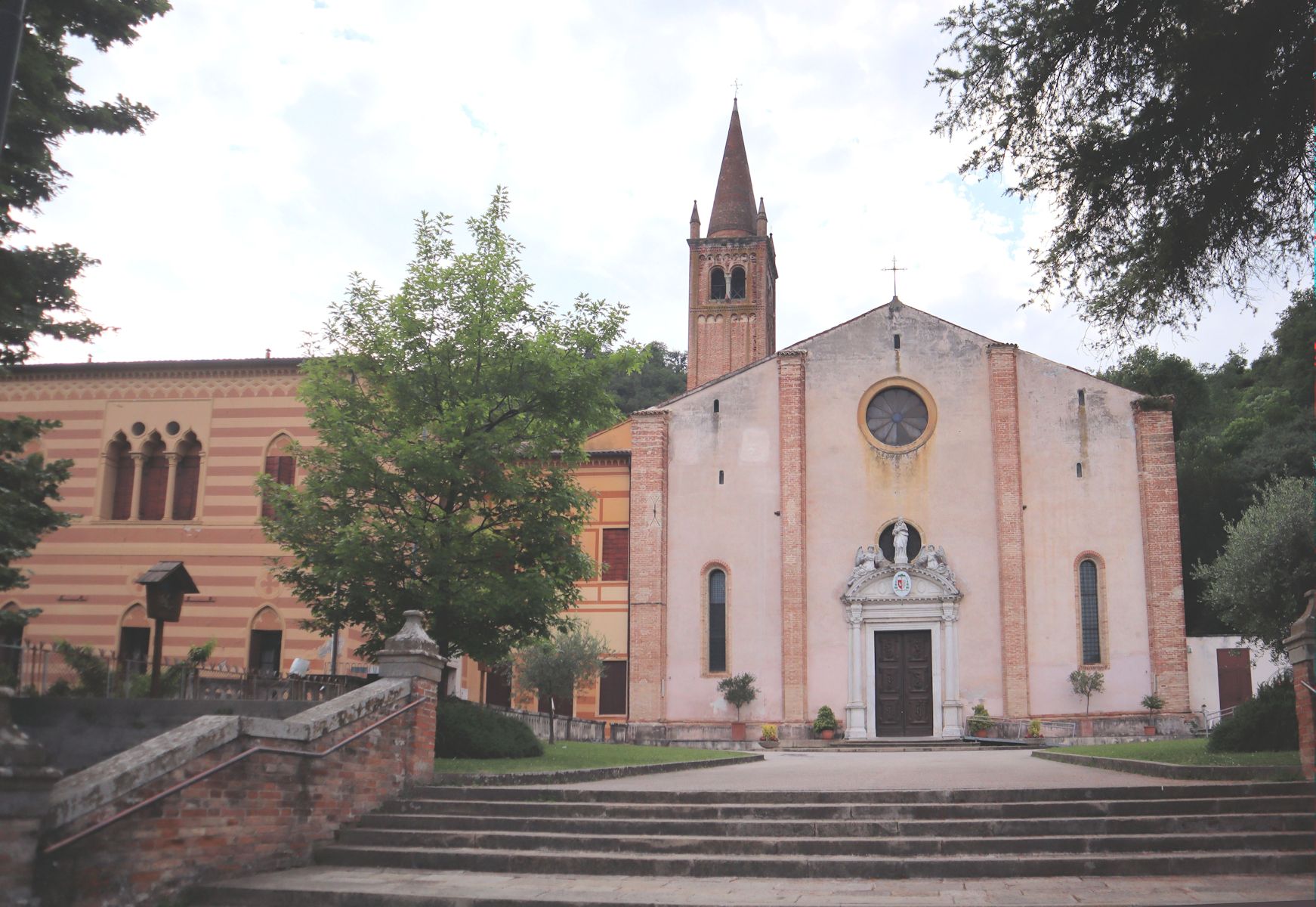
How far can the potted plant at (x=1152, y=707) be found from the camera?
91.6 ft

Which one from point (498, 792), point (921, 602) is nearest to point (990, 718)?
point (921, 602)

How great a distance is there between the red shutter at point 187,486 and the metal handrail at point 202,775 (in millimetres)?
19765

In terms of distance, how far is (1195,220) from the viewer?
10914 mm

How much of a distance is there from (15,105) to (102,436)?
17589 mm

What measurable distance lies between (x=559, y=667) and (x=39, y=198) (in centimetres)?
1538

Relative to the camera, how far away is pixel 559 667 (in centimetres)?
2664

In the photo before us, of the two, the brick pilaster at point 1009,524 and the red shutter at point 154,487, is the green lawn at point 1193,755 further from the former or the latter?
the red shutter at point 154,487

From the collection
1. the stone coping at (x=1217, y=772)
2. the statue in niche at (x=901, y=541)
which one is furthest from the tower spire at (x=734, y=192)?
the stone coping at (x=1217, y=772)

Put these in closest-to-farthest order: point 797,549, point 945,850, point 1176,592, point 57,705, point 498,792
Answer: point 945,850
point 498,792
point 57,705
point 1176,592
point 797,549

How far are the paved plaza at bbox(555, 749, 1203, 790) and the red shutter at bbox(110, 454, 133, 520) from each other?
60.6 feet

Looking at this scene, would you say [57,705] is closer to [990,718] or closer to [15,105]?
[15,105]

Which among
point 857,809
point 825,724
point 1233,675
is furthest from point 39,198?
point 1233,675

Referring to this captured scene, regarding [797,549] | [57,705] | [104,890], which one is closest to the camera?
[104,890]

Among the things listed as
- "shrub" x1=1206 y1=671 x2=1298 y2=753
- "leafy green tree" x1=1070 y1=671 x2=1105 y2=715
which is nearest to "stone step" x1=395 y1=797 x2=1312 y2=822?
"shrub" x1=1206 y1=671 x2=1298 y2=753
